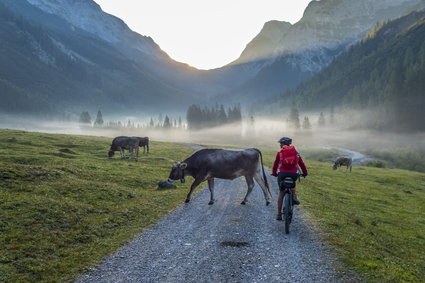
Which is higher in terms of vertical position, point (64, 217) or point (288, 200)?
point (288, 200)

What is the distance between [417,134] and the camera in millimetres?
133375

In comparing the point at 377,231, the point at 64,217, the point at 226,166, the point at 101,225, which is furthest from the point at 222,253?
the point at 377,231

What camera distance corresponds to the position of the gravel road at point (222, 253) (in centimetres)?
964

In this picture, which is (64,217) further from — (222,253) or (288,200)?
(288,200)

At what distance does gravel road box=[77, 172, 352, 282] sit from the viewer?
964 centimetres

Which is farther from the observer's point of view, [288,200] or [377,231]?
[377,231]

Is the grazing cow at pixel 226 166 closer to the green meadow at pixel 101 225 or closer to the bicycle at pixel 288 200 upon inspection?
the green meadow at pixel 101 225

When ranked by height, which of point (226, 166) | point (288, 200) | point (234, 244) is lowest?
point (234, 244)

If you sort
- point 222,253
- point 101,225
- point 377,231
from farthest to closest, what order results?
1. point 377,231
2. point 101,225
3. point 222,253

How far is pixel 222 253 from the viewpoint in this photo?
37.5ft

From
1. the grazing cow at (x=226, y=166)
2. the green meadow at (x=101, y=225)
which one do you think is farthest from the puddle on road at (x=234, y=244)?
the grazing cow at (x=226, y=166)

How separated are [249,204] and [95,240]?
10388 millimetres

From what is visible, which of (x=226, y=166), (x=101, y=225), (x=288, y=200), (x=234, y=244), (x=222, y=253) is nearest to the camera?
(x=222, y=253)

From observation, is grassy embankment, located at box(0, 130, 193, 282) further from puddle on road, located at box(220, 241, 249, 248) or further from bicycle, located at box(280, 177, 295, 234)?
bicycle, located at box(280, 177, 295, 234)
